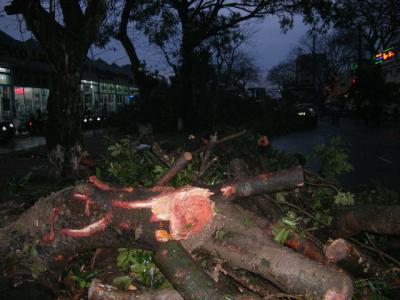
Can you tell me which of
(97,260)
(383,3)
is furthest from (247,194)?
(383,3)

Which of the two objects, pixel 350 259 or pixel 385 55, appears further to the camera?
pixel 385 55

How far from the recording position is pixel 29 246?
10.5ft

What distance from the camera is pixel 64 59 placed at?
6.69 m

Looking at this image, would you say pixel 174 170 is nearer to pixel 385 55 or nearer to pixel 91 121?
pixel 91 121

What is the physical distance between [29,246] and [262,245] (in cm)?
179

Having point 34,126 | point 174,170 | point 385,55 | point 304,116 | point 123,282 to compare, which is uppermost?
point 385,55

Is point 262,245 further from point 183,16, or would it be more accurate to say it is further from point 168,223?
point 183,16

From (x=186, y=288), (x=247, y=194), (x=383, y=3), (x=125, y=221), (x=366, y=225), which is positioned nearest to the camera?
(x=186, y=288)

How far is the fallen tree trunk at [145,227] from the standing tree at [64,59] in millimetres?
3644

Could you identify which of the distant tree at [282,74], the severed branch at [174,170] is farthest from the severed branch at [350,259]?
the distant tree at [282,74]

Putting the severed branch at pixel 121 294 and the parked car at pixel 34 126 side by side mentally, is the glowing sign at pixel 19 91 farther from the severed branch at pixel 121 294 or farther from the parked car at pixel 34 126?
the severed branch at pixel 121 294

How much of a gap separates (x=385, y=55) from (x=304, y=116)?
18451 millimetres

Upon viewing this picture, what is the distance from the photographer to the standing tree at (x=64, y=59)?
6602mm

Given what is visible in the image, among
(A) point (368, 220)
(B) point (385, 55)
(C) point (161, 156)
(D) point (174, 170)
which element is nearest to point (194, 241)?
(D) point (174, 170)
